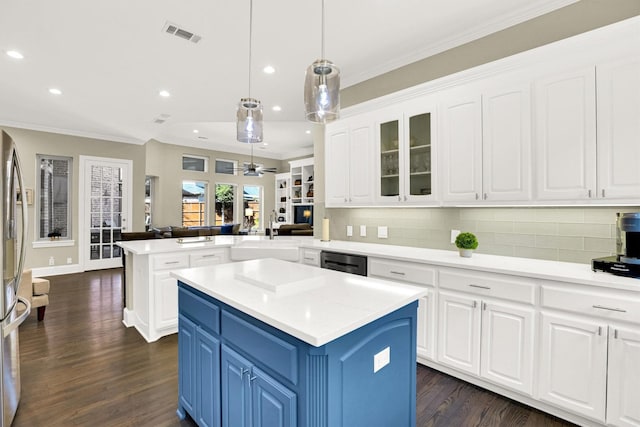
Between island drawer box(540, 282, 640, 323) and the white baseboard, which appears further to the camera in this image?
the white baseboard

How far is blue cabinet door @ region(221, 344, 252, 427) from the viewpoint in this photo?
1.39m

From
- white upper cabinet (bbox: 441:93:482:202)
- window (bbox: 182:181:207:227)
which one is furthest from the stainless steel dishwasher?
window (bbox: 182:181:207:227)

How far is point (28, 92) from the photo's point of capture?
4.39 meters

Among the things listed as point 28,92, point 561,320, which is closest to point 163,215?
point 28,92

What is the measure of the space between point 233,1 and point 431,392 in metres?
3.29

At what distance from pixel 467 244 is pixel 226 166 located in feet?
28.6

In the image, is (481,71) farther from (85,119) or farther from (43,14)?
(85,119)

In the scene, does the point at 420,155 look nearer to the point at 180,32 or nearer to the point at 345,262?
the point at 345,262

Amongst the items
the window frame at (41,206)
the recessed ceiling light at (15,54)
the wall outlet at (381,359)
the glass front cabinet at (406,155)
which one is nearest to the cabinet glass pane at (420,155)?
the glass front cabinet at (406,155)

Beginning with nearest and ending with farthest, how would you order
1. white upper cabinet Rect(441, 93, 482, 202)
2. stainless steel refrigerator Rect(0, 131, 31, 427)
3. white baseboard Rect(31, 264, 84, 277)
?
stainless steel refrigerator Rect(0, 131, 31, 427), white upper cabinet Rect(441, 93, 482, 202), white baseboard Rect(31, 264, 84, 277)

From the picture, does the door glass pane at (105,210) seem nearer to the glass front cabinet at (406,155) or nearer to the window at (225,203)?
the window at (225,203)

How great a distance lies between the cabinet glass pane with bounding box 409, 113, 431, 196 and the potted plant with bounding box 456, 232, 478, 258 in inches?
21.8

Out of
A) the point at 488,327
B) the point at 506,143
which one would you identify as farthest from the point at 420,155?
the point at 488,327

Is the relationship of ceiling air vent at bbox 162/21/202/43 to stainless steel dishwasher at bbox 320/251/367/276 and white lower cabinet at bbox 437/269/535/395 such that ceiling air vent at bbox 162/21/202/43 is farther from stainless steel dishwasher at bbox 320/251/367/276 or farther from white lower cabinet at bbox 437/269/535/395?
white lower cabinet at bbox 437/269/535/395
